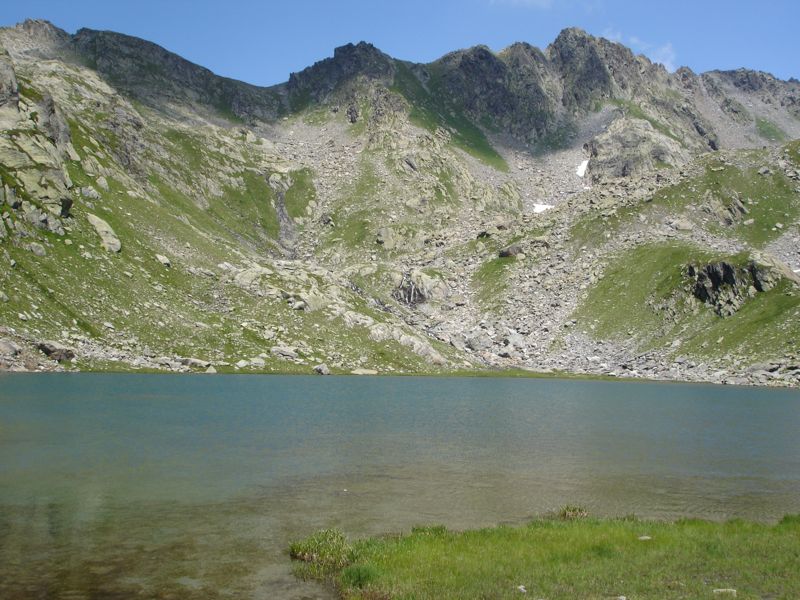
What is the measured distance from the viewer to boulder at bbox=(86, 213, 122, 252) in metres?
143

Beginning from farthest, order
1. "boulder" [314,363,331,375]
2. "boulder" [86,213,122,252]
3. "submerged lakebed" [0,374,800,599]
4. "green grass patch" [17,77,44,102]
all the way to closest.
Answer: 1. "green grass patch" [17,77,44,102]
2. "boulder" [86,213,122,252]
3. "boulder" [314,363,331,375]
4. "submerged lakebed" [0,374,800,599]

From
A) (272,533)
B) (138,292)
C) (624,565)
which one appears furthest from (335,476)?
(138,292)

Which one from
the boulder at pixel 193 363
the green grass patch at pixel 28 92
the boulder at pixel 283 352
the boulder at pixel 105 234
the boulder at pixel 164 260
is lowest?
the boulder at pixel 193 363

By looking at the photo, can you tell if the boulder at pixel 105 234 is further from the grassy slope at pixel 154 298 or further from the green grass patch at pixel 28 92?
the green grass patch at pixel 28 92

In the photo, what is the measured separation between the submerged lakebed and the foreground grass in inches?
89.3

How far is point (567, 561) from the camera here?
21.8 m

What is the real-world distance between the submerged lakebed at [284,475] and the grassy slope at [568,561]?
2139mm

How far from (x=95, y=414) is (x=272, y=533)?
42.6 meters

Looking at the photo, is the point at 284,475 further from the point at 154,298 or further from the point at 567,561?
Result: the point at 154,298

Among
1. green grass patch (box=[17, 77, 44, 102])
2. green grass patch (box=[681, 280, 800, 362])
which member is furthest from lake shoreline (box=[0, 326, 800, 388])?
green grass patch (box=[17, 77, 44, 102])

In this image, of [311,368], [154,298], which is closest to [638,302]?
[311,368]

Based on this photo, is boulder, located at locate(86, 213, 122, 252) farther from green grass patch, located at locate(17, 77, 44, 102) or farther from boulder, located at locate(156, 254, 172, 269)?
green grass patch, located at locate(17, 77, 44, 102)

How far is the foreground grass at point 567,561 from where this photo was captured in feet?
60.6

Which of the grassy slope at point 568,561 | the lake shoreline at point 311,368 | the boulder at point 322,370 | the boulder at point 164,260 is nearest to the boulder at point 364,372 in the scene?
the lake shoreline at point 311,368
